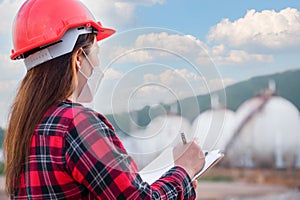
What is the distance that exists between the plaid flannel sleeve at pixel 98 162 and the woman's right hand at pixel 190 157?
13cm

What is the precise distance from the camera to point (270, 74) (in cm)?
283

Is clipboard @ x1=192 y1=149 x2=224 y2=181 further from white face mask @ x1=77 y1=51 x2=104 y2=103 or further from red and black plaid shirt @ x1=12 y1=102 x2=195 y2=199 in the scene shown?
white face mask @ x1=77 y1=51 x2=104 y2=103

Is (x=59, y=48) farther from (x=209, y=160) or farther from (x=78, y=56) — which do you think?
(x=209, y=160)

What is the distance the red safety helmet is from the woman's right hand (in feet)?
0.82

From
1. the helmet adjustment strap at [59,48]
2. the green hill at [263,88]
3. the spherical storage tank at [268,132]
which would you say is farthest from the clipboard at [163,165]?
the spherical storage tank at [268,132]

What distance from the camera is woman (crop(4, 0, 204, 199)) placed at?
79 centimetres

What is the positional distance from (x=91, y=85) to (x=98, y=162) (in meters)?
0.15

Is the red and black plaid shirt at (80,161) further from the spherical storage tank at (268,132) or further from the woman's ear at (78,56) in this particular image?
the spherical storage tank at (268,132)

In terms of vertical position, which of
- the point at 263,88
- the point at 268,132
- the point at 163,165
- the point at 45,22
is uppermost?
the point at 263,88

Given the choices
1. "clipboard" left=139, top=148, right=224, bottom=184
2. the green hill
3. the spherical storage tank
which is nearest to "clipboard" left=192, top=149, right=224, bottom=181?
"clipboard" left=139, top=148, right=224, bottom=184

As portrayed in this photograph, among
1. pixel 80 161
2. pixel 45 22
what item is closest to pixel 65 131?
pixel 80 161

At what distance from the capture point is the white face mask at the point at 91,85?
874 millimetres

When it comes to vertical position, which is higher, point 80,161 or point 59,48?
point 59,48

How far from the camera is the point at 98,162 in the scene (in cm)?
79
